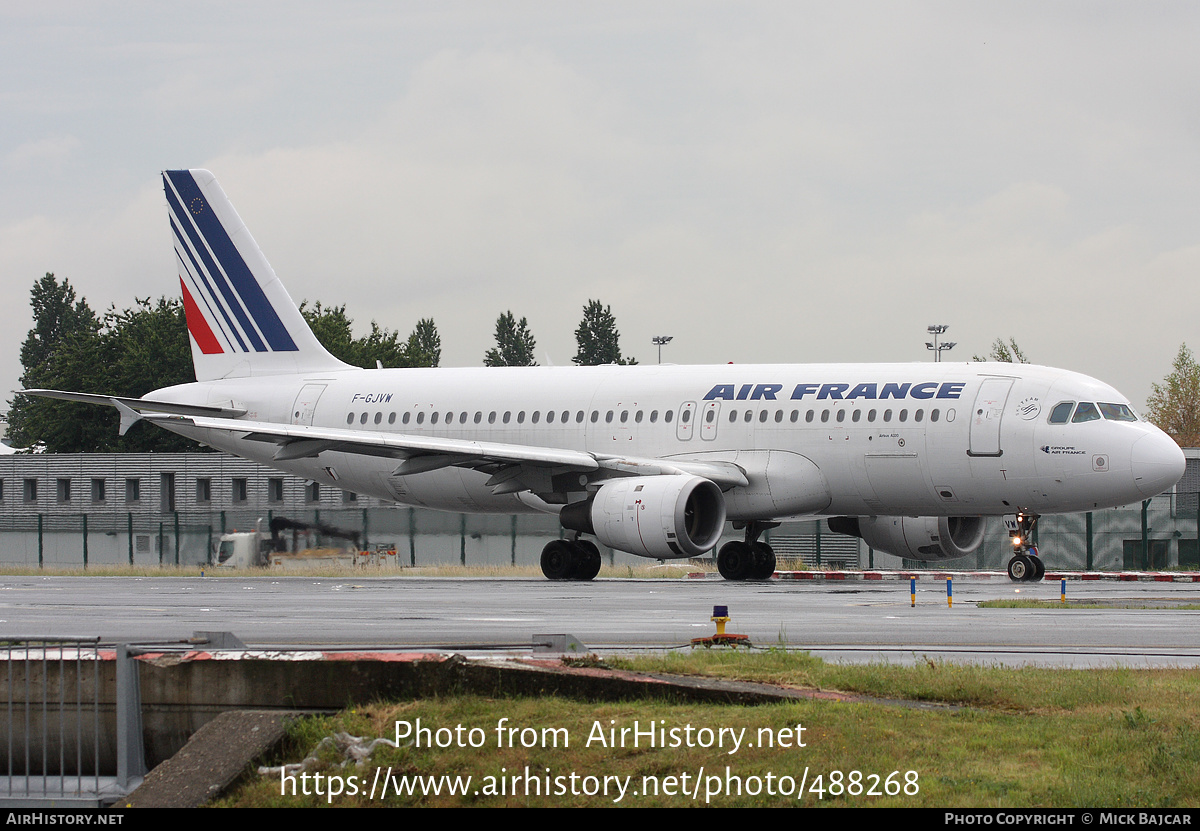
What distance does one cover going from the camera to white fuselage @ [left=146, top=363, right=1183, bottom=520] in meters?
26.0

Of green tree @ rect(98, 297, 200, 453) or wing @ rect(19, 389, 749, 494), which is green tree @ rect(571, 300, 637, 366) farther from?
wing @ rect(19, 389, 749, 494)

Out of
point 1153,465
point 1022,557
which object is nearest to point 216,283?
point 1022,557

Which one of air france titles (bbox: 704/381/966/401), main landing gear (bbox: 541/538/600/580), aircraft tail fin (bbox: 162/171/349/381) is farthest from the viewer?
aircraft tail fin (bbox: 162/171/349/381)

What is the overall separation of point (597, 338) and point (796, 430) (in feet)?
254

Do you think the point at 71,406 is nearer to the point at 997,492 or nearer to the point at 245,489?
the point at 245,489

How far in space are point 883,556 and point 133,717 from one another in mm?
32742

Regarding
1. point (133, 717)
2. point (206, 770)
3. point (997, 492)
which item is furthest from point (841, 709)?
point (997, 492)

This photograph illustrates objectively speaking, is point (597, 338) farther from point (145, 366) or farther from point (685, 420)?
point (685, 420)

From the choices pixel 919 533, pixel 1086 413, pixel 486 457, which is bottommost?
pixel 919 533

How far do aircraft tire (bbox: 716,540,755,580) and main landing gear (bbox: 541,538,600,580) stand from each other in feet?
8.39

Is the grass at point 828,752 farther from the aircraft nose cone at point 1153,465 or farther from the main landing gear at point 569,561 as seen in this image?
the main landing gear at point 569,561

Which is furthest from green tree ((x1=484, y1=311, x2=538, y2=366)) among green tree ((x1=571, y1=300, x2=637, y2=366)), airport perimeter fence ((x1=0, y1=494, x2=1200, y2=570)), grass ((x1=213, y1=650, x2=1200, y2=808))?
grass ((x1=213, y1=650, x2=1200, y2=808))

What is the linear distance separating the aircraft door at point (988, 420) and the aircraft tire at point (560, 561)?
8.12 metres

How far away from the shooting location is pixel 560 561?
29766 millimetres
